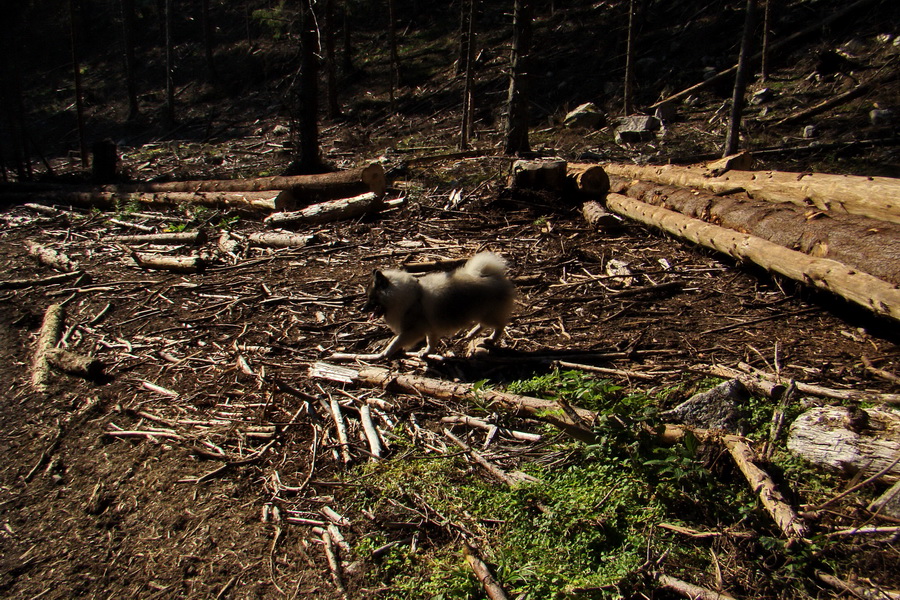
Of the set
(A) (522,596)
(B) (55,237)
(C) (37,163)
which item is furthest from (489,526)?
(C) (37,163)

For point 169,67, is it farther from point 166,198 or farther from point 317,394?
Answer: point 317,394

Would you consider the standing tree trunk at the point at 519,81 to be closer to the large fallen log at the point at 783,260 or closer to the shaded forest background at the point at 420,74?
the shaded forest background at the point at 420,74

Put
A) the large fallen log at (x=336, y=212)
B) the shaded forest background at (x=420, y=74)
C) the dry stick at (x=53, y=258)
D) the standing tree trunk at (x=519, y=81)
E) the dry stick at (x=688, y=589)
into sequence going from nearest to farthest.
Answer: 1. the dry stick at (x=688, y=589)
2. the dry stick at (x=53, y=258)
3. the large fallen log at (x=336, y=212)
4. the standing tree trunk at (x=519, y=81)
5. the shaded forest background at (x=420, y=74)

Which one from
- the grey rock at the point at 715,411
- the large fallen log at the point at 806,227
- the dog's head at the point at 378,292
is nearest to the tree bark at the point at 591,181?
the large fallen log at the point at 806,227

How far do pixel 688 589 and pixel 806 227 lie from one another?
588 centimetres

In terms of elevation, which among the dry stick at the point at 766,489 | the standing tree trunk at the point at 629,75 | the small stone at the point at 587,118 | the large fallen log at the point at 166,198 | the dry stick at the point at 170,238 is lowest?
the dry stick at the point at 766,489

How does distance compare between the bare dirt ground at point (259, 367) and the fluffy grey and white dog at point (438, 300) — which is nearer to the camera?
the bare dirt ground at point (259, 367)

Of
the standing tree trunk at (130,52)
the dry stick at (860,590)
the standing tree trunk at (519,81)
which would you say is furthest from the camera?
the standing tree trunk at (130,52)

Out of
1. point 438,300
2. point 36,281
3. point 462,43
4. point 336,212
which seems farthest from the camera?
point 462,43

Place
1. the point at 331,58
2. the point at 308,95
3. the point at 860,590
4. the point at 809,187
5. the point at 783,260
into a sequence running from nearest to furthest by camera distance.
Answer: the point at 860,590, the point at 783,260, the point at 809,187, the point at 308,95, the point at 331,58

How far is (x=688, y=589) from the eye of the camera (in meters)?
3.38

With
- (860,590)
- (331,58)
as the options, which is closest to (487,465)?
(860,590)

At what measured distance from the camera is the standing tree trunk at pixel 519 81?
46.7 ft

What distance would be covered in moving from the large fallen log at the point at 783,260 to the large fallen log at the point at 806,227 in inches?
5.7
